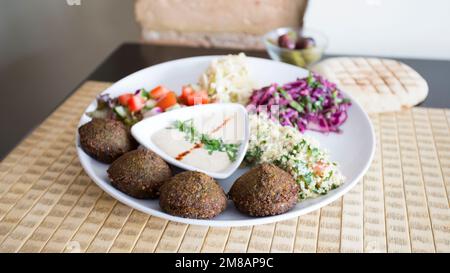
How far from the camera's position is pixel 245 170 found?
7.47ft

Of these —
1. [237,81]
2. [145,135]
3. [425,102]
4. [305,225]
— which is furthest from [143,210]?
[425,102]

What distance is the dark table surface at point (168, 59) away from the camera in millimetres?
3086

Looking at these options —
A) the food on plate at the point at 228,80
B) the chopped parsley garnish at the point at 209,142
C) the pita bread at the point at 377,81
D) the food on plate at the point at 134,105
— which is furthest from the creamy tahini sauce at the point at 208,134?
the pita bread at the point at 377,81

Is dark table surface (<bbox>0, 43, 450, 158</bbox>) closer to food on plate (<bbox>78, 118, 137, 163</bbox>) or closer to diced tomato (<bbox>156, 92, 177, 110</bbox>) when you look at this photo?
diced tomato (<bbox>156, 92, 177, 110</bbox>)

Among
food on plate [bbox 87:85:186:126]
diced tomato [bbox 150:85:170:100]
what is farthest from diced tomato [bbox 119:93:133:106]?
diced tomato [bbox 150:85:170:100]

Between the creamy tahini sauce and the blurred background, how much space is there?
1408mm

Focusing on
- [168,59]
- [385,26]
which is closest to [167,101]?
[168,59]

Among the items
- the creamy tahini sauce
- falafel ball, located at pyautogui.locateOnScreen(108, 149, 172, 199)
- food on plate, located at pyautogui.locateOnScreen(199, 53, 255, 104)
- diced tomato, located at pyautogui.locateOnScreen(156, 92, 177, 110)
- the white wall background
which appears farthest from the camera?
the white wall background

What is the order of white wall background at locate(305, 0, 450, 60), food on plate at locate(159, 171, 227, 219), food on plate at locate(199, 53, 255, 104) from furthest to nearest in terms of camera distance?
white wall background at locate(305, 0, 450, 60) → food on plate at locate(199, 53, 255, 104) → food on plate at locate(159, 171, 227, 219)

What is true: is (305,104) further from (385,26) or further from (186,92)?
(385,26)

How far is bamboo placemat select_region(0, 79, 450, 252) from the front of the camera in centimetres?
188

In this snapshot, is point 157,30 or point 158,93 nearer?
point 158,93

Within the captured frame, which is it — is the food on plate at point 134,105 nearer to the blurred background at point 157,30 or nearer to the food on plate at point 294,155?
the food on plate at point 294,155

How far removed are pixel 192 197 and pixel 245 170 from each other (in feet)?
1.53
